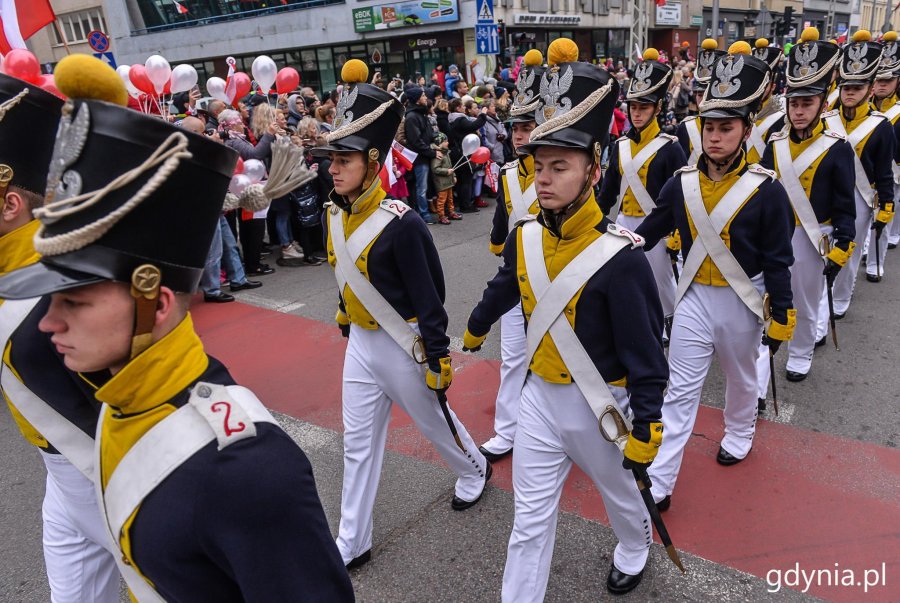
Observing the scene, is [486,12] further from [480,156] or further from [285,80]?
[285,80]

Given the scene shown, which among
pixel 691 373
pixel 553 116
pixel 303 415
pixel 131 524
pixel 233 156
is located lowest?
pixel 303 415

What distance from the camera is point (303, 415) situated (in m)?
5.28

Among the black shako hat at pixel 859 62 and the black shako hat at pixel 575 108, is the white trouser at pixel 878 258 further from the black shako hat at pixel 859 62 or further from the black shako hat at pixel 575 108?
the black shako hat at pixel 575 108

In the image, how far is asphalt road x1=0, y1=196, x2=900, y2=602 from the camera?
10.9ft

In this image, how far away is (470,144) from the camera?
37.7ft

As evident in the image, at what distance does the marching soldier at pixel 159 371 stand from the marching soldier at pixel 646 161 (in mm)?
4792

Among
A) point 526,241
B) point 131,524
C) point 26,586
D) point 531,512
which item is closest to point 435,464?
point 531,512

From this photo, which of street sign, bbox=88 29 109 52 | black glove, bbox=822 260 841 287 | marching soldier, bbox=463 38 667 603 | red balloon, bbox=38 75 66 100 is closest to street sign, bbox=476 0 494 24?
street sign, bbox=88 29 109 52

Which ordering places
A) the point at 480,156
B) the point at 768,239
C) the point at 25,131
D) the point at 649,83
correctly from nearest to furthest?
the point at 25,131
the point at 768,239
the point at 649,83
the point at 480,156

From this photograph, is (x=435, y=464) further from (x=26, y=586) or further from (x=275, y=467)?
(x=275, y=467)

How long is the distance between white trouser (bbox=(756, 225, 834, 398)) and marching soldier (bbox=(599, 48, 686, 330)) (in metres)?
1.04

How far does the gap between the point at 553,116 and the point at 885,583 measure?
2.73 metres

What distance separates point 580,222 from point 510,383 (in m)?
2.01

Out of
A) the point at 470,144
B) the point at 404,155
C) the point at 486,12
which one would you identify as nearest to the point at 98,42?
the point at 404,155
